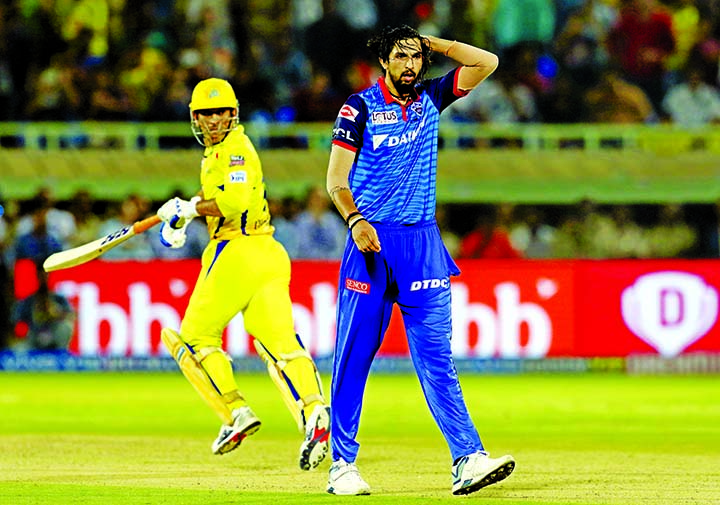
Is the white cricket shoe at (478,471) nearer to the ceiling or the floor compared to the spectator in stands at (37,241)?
nearer to the floor

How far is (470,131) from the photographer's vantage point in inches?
874

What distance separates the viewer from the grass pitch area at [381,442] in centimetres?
848

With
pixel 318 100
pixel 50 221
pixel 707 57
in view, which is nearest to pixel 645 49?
pixel 707 57

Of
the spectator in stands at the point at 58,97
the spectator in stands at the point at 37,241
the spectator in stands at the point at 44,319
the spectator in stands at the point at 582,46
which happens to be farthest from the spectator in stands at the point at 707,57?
the spectator in stands at the point at 44,319

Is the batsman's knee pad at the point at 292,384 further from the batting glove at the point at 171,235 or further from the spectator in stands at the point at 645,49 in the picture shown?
the spectator in stands at the point at 645,49

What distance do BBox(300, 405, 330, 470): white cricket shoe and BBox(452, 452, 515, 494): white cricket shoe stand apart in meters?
1.37

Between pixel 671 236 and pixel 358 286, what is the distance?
46.7 feet

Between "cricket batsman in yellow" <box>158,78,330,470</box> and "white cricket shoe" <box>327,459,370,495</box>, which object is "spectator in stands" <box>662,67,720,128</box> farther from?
"white cricket shoe" <box>327,459,370,495</box>

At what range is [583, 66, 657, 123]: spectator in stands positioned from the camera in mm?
22469

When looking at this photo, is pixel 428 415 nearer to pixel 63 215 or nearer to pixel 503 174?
pixel 63 215

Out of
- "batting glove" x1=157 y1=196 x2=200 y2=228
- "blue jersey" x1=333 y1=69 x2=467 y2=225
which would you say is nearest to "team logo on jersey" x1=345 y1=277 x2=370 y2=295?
"blue jersey" x1=333 y1=69 x2=467 y2=225

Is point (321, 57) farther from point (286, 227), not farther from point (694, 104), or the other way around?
point (694, 104)

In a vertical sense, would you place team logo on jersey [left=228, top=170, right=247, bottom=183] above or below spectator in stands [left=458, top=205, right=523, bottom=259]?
above

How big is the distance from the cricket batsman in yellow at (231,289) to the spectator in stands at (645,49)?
13.6 meters
